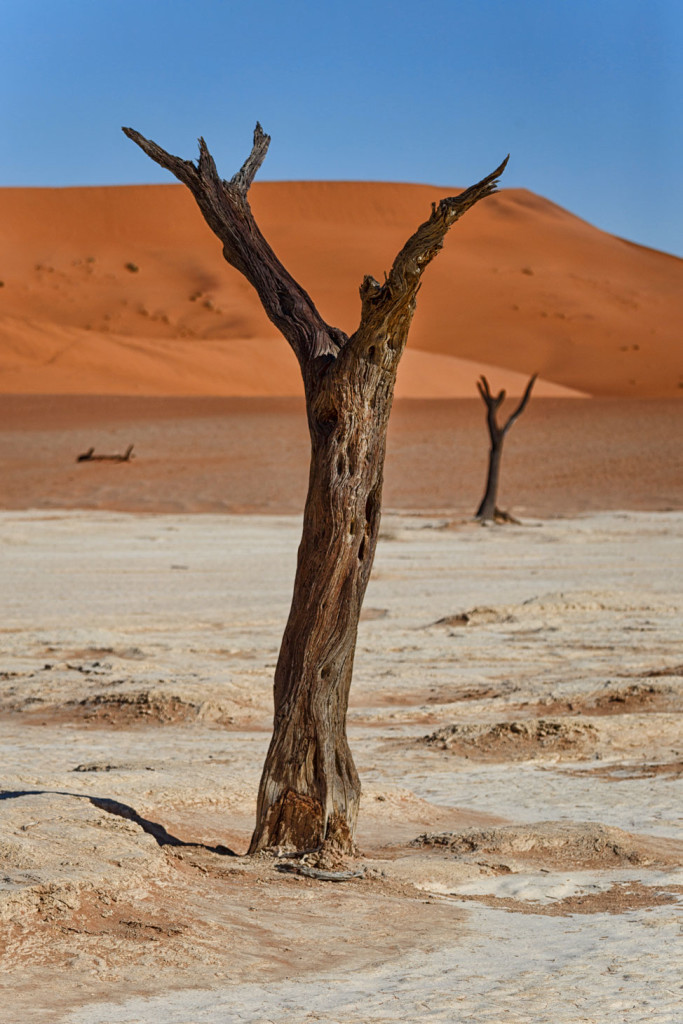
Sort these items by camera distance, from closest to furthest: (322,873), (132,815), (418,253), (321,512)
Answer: (418,253) → (322,873) → (321,512) → (132,815)

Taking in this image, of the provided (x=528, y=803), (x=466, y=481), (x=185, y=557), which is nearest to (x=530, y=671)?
(x=528, y=803)

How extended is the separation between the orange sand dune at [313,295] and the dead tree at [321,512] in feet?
156

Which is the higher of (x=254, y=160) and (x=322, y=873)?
(x=254, y=160)

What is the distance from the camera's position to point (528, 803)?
6488 mm

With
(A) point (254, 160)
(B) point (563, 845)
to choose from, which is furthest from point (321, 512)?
(B) point (563, 845)

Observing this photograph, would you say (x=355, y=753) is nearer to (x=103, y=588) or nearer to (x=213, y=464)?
(x=103, y=588)

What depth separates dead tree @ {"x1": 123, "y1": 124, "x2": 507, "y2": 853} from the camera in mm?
4902

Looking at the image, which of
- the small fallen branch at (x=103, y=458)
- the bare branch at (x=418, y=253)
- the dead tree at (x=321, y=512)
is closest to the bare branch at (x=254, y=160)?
the dead tree at (x=321, y=512)

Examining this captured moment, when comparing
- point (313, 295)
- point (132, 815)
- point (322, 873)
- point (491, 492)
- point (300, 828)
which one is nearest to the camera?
point (322, 873)

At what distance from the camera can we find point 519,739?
25.0 ft

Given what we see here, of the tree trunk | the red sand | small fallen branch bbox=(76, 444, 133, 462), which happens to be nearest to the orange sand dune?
the red sand

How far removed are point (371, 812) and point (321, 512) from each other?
6.36ft

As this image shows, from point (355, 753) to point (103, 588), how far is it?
6983mm

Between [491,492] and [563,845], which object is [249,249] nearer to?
[563,845]
